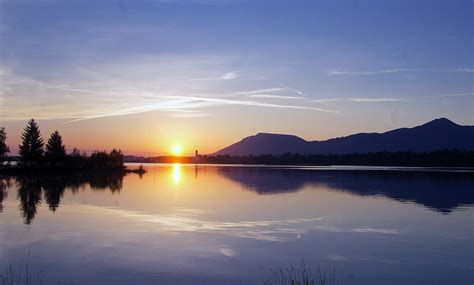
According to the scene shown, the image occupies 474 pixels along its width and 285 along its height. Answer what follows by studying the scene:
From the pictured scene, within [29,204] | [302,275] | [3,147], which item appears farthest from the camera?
[3,147]

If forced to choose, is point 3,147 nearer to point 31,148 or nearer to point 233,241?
point 31,148

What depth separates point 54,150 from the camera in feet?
279

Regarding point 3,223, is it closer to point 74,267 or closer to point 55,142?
point 74,267

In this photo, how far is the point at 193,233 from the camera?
2283 centimetres

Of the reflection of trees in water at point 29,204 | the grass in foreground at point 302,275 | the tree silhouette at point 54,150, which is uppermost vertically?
the tree silhouette at point 54,150

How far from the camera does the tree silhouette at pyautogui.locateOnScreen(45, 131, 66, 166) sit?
8456 centimetres

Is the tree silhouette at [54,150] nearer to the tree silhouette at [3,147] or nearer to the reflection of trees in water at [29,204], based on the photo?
the tree silhouette at [3,147]

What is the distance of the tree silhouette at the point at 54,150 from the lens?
3329 inches

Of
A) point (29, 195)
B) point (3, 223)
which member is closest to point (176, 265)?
point (3, 223)

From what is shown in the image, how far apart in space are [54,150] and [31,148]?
17.2 ft

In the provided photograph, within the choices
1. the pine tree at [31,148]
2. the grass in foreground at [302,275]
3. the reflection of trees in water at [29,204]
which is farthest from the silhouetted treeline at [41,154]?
the grass in foreground at [302,275]

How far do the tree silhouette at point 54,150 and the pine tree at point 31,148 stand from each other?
2.56m

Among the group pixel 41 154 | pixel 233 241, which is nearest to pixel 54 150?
pixel 41 154

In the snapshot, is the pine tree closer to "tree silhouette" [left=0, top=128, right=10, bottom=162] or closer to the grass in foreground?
"tree silhouette" [left=0, top=128, right=10, bottom=162]
